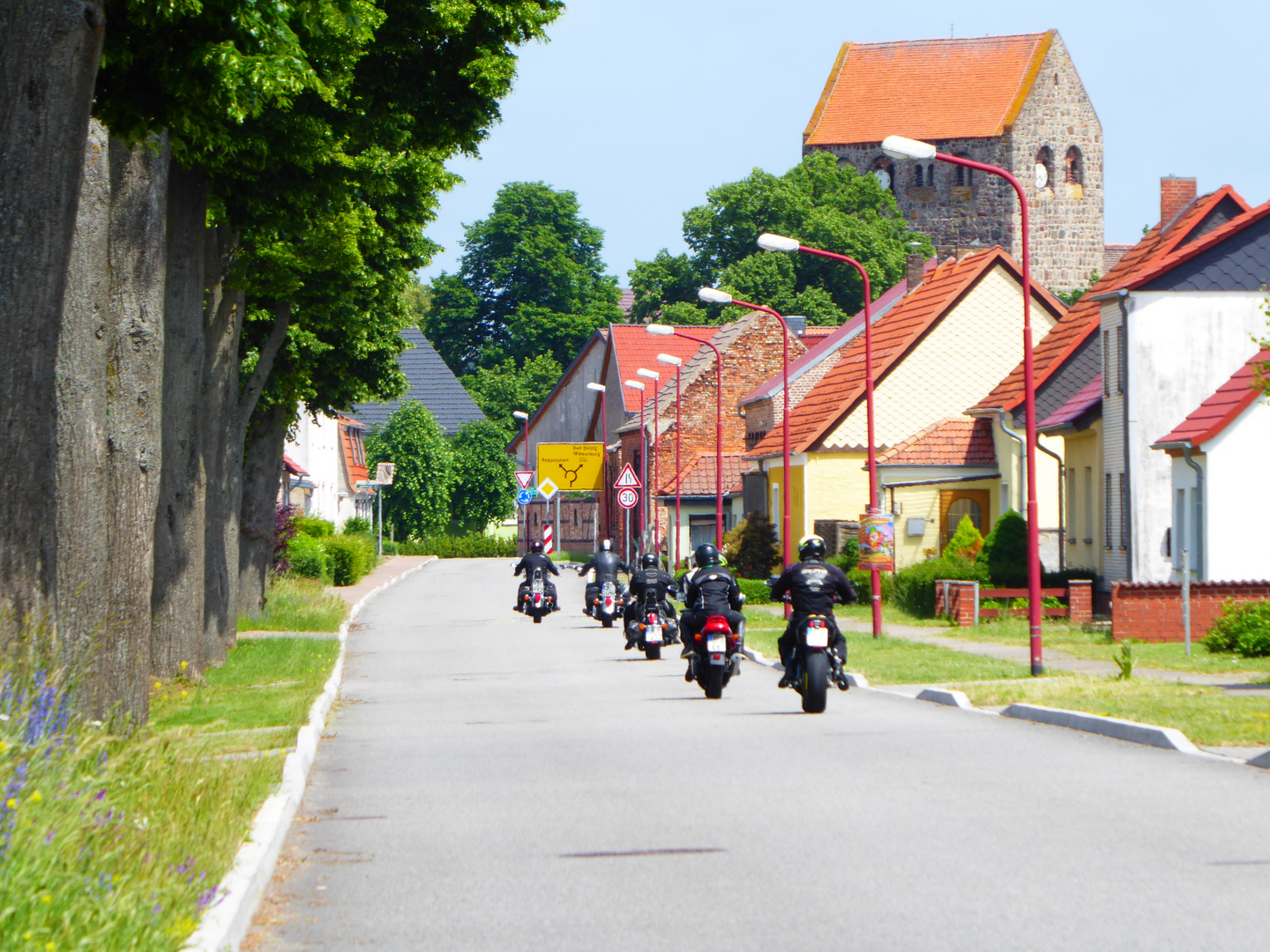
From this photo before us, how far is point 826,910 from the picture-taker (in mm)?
7215

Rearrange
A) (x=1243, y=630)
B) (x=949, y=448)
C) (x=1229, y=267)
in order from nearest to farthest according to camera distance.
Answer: (x=1243, y=630)
(x=1229, y=267)
(x=949, y=448)

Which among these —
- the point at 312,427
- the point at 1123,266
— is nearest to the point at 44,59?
the point at 1123,266

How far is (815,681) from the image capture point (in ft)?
53.2

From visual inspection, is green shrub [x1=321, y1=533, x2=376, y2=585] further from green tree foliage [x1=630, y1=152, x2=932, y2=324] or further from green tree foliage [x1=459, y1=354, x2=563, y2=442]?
green tree foliage [x1=459, y1=354, x2=563, y2=442]

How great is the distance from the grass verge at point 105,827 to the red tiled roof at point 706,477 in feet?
169

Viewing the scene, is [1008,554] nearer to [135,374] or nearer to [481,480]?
[135,374]

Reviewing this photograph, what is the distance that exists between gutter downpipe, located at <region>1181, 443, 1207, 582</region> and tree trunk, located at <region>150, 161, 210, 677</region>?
16.7 metres

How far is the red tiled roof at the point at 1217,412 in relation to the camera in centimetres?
2786

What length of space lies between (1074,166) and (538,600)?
79.4m

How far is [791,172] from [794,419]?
44.3 metres

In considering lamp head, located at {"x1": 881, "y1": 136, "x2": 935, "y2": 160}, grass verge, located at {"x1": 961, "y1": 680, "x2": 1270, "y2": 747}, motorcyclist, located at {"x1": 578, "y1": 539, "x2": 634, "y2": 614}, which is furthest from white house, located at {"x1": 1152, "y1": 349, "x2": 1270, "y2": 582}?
grass verge, located at {"x1": 961, "y1": 680, "x2": 1270, "y2": 747}

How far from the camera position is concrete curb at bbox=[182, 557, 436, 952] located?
6230 millimetres

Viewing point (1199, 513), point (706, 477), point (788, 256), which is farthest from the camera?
point (788, 256)

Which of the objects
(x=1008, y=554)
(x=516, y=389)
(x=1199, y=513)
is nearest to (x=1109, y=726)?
(x=1199, y=513)
